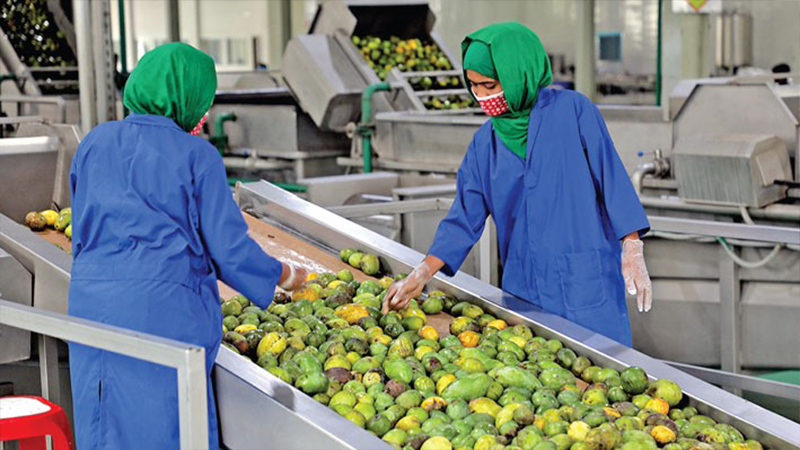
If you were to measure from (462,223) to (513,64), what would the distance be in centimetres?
54

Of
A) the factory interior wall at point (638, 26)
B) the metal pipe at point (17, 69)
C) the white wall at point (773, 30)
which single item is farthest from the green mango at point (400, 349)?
the white wall at point (773, 30)

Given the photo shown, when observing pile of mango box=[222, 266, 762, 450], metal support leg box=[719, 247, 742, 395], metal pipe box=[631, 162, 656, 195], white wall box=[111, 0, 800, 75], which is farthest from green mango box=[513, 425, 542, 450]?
white wall box=[111, 0, 800, 75]

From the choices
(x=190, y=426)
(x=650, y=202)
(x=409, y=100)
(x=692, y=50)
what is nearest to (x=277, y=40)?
(x=692, y=50)

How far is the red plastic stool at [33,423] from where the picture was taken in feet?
7.60

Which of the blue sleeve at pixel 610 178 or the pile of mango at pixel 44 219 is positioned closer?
the blue sleeve at pixel 610 178


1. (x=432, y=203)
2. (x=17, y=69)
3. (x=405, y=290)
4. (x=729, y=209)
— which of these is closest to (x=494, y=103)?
(x=405, y=290)

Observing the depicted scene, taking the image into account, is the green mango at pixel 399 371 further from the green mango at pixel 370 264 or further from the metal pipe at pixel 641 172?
the metal pipe at pixel 641 172

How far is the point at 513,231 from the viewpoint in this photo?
2.87 metres

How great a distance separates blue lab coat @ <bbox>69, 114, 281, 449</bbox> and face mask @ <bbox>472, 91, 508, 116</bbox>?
0.84 meters

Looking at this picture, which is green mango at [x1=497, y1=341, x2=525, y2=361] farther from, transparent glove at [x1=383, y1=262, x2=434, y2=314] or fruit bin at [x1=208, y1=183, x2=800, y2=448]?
transparent glove at [x1=383, y1=262, x2=434, y2=314]

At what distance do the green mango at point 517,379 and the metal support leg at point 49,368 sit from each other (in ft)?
3.89

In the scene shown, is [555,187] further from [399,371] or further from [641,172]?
[641,172]

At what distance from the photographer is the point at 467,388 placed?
91.1 inches

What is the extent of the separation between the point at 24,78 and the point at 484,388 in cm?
756
